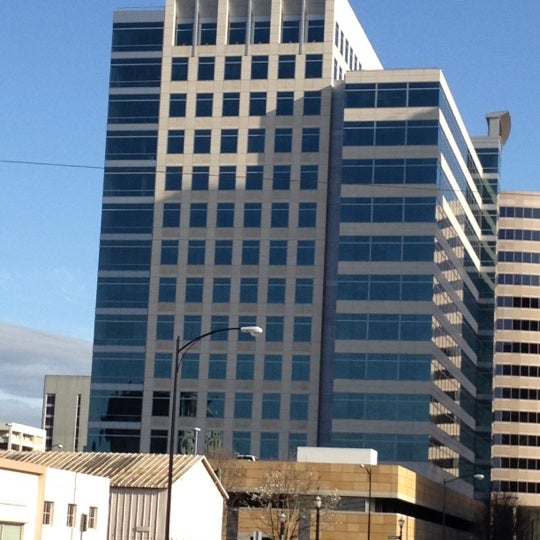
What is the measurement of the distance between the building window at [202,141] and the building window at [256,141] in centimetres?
416

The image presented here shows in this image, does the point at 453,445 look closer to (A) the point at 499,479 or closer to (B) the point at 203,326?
(B) the point at 203,326

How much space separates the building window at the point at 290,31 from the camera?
138 meters

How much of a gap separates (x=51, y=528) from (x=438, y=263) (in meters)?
82.0

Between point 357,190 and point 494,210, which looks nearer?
point 357,190

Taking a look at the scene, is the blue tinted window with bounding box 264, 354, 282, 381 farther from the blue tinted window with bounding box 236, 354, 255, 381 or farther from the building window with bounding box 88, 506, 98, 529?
the building window with bounding box 88, 506, 98, 529

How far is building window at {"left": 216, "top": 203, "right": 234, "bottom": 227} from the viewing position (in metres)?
136

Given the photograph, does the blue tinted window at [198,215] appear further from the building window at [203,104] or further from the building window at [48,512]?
the building window at [48,512]

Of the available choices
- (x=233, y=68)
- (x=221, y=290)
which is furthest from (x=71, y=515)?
(x=233, y=68)

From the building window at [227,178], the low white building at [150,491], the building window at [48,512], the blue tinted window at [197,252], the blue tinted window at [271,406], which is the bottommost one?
the building window at [48,512]

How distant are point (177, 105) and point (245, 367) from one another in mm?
27802

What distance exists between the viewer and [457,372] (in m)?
143

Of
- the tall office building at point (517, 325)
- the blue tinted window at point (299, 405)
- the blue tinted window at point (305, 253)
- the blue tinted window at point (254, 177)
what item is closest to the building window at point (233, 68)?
the blue tinted window at point (254, 177)

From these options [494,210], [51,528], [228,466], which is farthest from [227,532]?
[494,210]

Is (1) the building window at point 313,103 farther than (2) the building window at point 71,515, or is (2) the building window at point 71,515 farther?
(1) the building window at point 313,103
